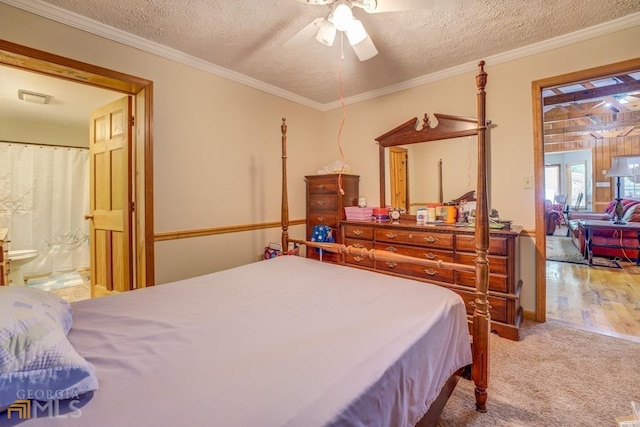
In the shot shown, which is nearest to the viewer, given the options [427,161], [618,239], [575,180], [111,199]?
[111,199]

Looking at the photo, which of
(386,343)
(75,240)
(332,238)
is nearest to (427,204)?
(332,238)

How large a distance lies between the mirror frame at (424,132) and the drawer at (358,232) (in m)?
0.62

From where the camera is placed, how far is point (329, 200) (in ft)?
12.1

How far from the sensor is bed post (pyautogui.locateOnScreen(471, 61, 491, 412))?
148cm

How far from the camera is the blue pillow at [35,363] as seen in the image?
0.66 meters

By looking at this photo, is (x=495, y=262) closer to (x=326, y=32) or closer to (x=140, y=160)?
(x=326, y=32)

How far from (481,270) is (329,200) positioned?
2.36 meters

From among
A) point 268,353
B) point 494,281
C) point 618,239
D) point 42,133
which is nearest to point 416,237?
→ point 494,281

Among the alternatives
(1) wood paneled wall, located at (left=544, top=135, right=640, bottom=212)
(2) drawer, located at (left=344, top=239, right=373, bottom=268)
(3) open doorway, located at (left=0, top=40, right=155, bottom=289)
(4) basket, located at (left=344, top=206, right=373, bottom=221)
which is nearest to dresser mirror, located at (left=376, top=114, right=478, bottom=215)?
(4) basket, located at (left=344, top=206, right=373, bottom=221)

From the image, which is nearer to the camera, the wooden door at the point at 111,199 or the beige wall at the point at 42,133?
the wooden door at the point at 111,199

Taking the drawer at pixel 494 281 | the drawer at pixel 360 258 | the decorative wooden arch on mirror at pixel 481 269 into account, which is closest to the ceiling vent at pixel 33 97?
the drawer at pixel 360 258

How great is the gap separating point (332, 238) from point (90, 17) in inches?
116

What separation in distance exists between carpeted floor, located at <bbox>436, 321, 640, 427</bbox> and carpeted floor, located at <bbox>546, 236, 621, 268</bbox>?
10.6 ft

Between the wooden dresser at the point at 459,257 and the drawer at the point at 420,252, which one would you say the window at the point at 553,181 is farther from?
the drawer at the point at 420,252
